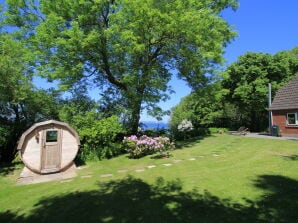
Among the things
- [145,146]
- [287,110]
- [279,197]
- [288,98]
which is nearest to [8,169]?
[145,146]

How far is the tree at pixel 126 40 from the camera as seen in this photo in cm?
1265

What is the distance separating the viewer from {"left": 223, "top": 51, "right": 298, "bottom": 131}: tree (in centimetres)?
2816

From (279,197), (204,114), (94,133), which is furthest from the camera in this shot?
(204,114)

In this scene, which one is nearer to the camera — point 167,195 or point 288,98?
point 167,195

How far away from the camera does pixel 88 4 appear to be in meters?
13.4

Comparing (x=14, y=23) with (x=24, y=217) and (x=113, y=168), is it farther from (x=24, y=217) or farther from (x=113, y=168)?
(x=24, y=217)

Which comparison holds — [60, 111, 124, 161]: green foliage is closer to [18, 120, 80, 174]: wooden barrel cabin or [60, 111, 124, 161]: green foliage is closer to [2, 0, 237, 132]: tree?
[18, 120, 80, 174]: wooden barrel cabin

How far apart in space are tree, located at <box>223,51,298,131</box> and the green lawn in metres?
19.9

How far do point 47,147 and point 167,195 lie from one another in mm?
6279

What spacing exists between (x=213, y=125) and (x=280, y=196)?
26559 mm

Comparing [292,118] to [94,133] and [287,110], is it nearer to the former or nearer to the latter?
[287,110]

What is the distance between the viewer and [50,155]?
988 cm

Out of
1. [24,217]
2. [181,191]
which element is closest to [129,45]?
[181,191]

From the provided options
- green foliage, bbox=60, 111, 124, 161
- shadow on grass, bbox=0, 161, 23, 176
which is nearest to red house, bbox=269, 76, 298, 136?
green foliage, bbox=60, 111, 124, 161
